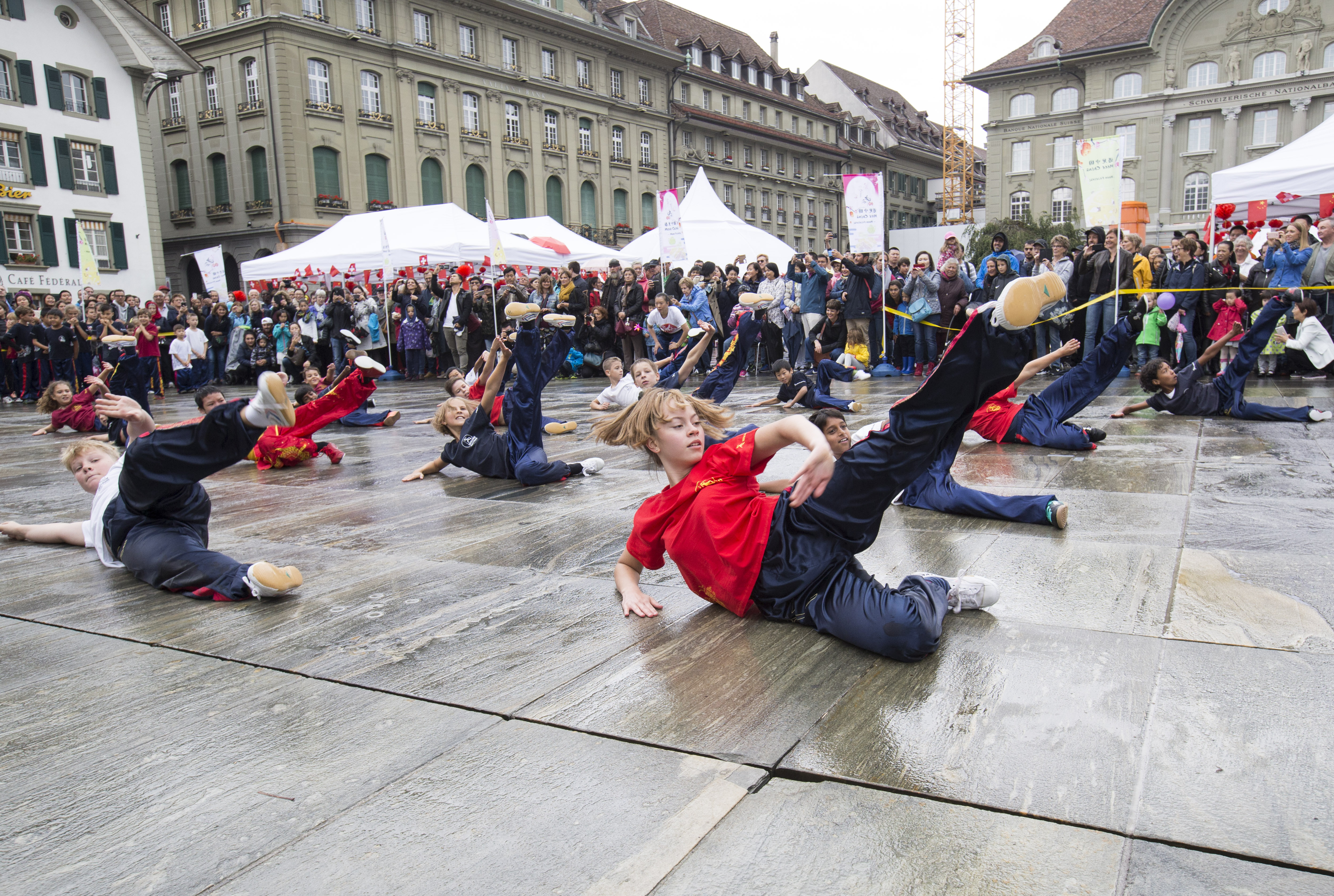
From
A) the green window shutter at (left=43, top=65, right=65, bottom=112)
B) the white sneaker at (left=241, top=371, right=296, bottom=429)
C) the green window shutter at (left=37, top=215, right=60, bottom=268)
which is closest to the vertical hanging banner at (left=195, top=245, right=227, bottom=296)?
the green window shutter at (left=37, top=215, right=60, bottom=268)

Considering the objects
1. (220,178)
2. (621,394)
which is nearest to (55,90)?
(220,178)

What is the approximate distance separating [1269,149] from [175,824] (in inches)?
2369

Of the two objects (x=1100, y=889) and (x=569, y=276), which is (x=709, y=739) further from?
(x=569, y=276)

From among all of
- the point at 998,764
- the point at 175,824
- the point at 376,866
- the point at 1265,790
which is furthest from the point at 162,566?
the point at 1265,790

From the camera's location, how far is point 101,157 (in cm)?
3378

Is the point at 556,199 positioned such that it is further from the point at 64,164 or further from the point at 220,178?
the point at 64,164

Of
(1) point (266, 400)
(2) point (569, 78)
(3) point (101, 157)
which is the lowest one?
(1) point (266, 400)

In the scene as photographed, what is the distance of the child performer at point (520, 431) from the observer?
701 cm

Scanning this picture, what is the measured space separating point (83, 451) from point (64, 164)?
34.7 metres

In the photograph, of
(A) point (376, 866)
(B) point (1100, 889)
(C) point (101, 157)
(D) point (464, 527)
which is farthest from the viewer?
(C) point (101, 157)

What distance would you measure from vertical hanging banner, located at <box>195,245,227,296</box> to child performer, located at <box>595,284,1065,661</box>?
21.4 m

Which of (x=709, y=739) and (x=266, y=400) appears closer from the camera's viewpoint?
(x=709, y=739)

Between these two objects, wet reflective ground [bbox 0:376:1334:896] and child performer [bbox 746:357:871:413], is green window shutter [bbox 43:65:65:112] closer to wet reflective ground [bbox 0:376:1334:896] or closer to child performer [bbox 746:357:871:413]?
child performer [bbox 746:357:871:413]

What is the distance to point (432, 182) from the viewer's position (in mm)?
41219
